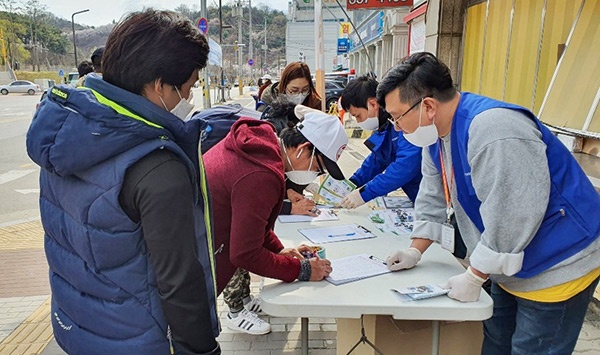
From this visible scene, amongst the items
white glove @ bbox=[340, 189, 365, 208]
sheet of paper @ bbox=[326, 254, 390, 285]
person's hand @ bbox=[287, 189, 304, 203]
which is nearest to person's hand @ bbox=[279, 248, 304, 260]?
sheet of paper @ bbox=[326, 254, 390, 285]

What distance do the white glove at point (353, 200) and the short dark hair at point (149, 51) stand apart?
172 centimetres

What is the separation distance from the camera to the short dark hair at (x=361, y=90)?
2869 mm

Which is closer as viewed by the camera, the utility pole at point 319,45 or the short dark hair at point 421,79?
the short dark hair at point 421,79

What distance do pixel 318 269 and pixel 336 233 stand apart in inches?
23.8

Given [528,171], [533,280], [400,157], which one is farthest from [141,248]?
[400,157]

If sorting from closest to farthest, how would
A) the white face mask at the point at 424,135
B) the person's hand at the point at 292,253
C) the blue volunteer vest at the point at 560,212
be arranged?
the blue volunteer vest at the point at 560,212, the white face mask at the point at 424,135, the person's hand at the point at 292,253

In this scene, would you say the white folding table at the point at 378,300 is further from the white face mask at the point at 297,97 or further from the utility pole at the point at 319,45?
the utility pole at the point at 319,45

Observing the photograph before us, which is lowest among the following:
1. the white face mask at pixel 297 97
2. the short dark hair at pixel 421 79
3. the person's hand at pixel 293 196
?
the person's hand at pixel 293 196

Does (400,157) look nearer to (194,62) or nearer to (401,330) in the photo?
(401,330)

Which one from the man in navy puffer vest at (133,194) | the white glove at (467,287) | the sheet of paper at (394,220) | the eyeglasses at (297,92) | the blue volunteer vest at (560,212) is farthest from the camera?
the eyeglasses at (297,92)

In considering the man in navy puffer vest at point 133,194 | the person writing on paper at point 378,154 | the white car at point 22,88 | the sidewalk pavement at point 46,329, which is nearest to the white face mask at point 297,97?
the person writing on paper at point 378,154

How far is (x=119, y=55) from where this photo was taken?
112 cm

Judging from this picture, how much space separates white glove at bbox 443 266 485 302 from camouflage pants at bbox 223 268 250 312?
1648 millimetres

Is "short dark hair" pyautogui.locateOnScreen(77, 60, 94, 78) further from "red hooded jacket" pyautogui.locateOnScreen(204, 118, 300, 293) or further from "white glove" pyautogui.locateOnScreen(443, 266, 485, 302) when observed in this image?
"white glove" pyautogui.locateOnScreen(443, 266, 485, 302)
